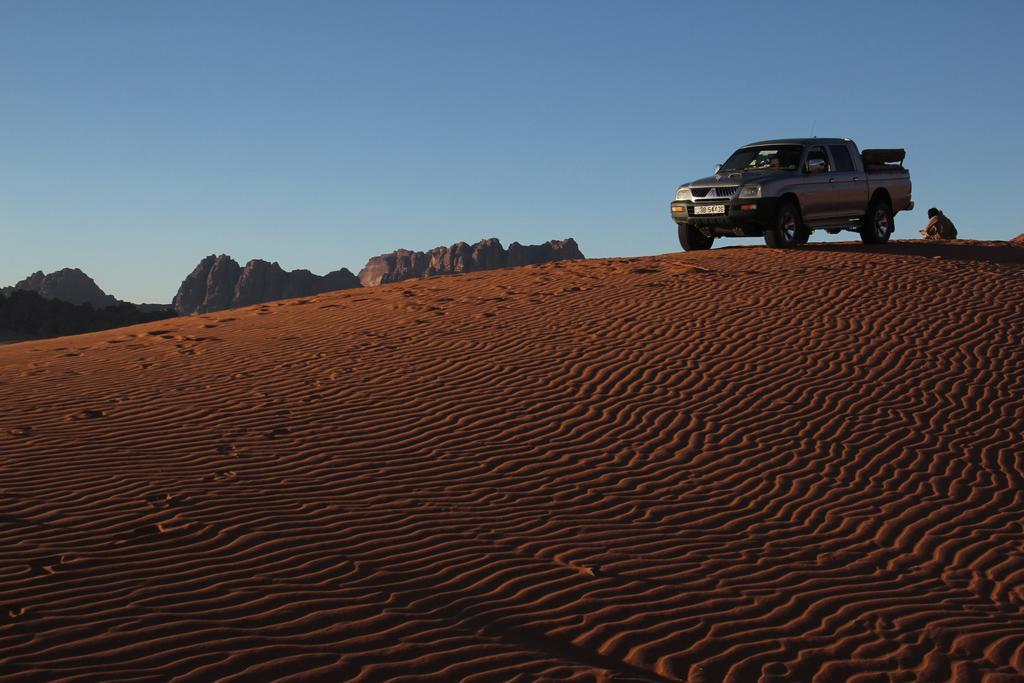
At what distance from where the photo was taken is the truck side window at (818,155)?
708 inches

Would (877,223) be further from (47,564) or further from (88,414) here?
(47,564)

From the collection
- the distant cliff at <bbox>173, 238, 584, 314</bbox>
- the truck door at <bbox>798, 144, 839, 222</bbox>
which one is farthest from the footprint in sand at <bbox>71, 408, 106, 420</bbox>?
the distant cliff at <bbox>173, 238, 584, 314</bbox>

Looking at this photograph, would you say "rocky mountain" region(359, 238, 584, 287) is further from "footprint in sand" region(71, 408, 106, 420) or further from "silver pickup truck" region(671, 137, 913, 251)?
"footprint in sand" region(71, 408, 106, 420)

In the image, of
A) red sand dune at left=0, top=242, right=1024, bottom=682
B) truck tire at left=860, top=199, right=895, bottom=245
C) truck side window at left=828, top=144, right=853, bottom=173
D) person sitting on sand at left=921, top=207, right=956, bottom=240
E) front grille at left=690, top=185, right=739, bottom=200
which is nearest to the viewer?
red sand dune at left=0, top=242, right=1024, bottom=682

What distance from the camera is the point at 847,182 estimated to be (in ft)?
60.9

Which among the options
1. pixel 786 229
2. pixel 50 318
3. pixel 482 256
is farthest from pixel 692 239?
pixel 482 256

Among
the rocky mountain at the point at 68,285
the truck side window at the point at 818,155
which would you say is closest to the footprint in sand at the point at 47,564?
the truck side window at the point at 818,155

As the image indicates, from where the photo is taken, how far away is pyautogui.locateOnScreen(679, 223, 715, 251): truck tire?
65.8 feet

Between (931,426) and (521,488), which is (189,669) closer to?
(521,488)

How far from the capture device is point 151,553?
702 cm

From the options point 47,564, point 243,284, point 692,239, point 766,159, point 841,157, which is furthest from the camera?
point 243,284

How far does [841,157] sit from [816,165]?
81cm

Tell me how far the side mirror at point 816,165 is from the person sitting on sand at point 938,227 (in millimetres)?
6782

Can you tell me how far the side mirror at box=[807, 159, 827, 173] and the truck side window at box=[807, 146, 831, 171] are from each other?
38 mm
